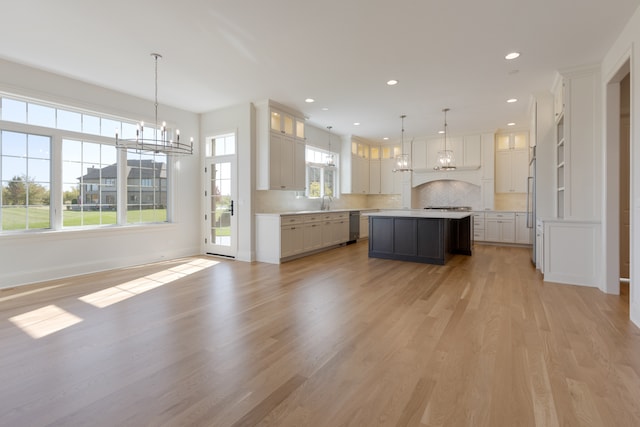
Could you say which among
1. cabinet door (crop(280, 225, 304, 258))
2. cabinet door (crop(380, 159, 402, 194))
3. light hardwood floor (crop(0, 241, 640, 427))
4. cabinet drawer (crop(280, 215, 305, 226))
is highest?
cabinet door (crop(380, 159, 402, 194))

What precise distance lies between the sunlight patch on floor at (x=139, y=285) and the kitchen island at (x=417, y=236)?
3.23m

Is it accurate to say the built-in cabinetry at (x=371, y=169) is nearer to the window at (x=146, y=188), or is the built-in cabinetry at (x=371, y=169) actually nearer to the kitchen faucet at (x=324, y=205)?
the kitchen faucet at (x=324, y=205)

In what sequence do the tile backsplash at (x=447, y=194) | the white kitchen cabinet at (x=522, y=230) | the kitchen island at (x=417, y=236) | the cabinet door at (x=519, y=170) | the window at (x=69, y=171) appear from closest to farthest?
the window at (x=69, y=171) < the kitchen island at (x=417, y=236) < the white kitchen cabinet at (x=522, y=230) < the cabinet door at (x=519, y=170) < the tile backsplash at (x=447, y=194)

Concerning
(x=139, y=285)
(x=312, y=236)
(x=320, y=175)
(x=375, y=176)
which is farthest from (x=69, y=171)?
(x=375, y=176)

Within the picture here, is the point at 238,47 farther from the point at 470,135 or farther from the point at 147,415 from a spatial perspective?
the point at 470,135

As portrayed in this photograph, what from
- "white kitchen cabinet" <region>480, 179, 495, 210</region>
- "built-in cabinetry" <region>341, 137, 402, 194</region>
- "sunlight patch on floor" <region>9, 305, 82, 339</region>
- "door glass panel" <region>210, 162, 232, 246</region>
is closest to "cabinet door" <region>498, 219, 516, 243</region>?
"white kitchen cabinet" <region>480, 179, 495, 210</region>

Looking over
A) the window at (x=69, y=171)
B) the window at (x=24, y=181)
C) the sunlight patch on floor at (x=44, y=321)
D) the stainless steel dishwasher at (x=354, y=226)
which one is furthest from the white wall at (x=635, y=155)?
the window at (x=24, y=181)

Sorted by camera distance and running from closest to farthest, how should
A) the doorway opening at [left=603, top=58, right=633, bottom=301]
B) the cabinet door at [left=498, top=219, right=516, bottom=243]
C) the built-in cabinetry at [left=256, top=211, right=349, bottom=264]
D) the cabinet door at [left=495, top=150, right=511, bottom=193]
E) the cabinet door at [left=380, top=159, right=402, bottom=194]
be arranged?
1. the doorway opening at [left=603, top=58, right=633, bottom=301]
2. the built-in cabinetry at [left=256, top=211, right=349, bottom=264]
3. the cabinet door at [left=498, top=219, right=516, bottom=243]
4. the cabinet door at [left=495, top=150, right=511, bottom=193]
5. the cabinet door at [left=380, top=159, right=402, bottom=194]

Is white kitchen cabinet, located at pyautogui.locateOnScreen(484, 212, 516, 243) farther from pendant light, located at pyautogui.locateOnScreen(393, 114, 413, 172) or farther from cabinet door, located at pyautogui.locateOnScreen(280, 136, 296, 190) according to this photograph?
cabinet door, located at pyautogui.locateOnScreen(280, 136, 296, 190)

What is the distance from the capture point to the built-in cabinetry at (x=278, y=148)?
236 inches

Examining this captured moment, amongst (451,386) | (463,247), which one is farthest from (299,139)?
(451,386)

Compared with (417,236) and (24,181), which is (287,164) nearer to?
(417,236)

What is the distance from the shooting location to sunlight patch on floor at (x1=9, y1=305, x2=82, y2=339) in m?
2.82

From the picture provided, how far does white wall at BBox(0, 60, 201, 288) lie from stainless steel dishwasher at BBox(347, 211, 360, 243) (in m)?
3.87
